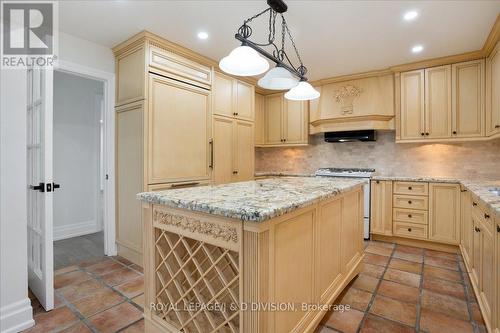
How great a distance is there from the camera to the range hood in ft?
13.1

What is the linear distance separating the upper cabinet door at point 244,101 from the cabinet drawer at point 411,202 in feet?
8.26

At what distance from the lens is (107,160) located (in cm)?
310

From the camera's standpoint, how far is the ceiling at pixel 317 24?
2.27 m

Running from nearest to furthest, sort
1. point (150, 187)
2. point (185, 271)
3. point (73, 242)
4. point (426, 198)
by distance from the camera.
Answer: point (185, 271)
point (150, 187)
point (426, 198)
point (73, 242)

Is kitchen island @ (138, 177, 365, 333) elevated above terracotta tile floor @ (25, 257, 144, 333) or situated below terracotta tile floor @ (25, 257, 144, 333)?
above

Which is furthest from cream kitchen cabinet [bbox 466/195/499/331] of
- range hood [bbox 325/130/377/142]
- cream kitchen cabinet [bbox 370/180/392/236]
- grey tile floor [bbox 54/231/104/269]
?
grey tile floor [bbox 54/231/104/269]

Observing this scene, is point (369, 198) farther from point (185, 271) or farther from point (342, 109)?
point (185, 271)

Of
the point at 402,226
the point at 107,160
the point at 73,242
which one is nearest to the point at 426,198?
the point at 402,226

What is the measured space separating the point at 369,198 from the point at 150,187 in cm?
298

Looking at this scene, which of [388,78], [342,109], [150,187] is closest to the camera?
[150,187]

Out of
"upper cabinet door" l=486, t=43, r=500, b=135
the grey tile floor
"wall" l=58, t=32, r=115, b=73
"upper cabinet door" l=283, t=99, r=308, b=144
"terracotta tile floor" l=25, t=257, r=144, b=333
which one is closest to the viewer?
"terracotta tile floor" l=25, t=257, r=144, b=333

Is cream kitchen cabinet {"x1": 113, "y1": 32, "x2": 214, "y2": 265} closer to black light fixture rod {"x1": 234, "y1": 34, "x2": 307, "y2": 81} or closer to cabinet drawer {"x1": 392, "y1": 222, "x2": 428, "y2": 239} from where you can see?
black light fixture rod {"x1": 234, "y1": 34, "x2": 307, "y2": 81}

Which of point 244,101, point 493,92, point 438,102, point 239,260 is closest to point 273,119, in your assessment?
point 244,101

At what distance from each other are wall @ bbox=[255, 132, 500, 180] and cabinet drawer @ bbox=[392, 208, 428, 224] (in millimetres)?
725
